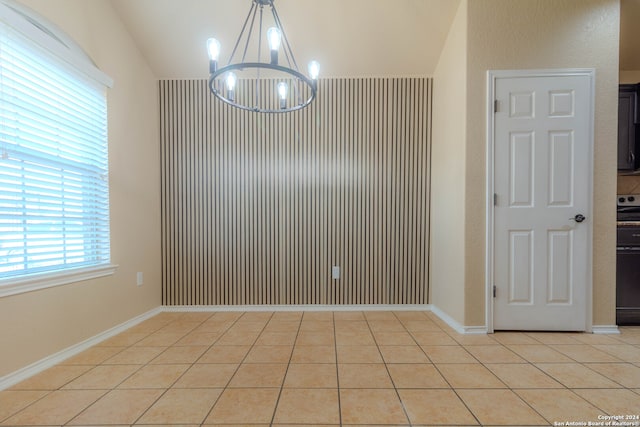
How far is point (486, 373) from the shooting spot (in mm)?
1856

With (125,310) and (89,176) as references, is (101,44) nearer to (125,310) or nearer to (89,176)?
(89,176)

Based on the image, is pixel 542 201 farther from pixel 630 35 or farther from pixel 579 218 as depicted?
pixel 630 35

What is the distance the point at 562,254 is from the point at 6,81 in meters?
4.27

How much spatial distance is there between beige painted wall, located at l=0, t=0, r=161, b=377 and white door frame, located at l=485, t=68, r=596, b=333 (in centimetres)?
334

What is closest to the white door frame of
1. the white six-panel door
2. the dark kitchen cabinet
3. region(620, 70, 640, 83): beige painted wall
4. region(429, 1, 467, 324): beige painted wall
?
the white six-panel door

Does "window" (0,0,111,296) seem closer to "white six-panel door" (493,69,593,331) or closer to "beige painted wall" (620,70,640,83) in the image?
"white six-panel door" (493,69,593,331)

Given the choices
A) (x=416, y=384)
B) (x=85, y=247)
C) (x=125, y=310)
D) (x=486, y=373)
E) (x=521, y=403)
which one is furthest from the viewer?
(x=125, y=310)

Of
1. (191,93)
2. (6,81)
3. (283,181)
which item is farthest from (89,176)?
(283,181)

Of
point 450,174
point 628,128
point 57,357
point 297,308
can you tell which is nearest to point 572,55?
point 628,128

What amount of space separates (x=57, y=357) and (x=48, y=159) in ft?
4.64

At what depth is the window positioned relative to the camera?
1784 mm

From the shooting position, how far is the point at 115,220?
2.64 metres

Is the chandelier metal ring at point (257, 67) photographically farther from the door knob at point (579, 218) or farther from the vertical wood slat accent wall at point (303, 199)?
the door knob at point (579, 218)

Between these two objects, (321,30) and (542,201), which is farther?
(321,30)
